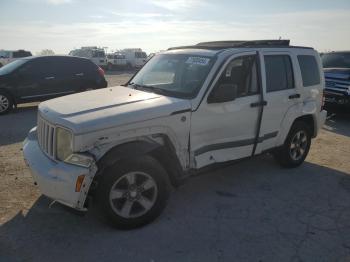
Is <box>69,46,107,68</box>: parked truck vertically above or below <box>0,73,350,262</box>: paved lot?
above

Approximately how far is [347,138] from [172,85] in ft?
18.1

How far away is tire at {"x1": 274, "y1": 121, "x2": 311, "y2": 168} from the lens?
19.4ft

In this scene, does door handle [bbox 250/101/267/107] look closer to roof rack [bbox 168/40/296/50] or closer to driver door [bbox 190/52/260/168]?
driver door [bbox 190/52/260/168]

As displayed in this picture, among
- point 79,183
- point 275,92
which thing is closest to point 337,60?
point 275,92

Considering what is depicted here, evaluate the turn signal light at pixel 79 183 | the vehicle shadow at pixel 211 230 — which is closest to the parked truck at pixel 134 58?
the vehicle shadow at pixel 211 230

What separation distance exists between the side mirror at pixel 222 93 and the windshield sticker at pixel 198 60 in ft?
1.36

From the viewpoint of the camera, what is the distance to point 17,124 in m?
9.27

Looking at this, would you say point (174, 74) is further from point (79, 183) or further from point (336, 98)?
point (336, 98)

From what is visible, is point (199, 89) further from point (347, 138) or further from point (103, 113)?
point (347, 138)

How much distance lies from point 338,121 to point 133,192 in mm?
8407

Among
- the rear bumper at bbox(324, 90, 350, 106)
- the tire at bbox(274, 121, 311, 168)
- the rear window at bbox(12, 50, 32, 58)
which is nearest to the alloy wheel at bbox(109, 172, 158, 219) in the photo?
the tire at bbox(274, 121, 311, 168)

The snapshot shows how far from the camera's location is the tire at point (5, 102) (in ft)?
34.8

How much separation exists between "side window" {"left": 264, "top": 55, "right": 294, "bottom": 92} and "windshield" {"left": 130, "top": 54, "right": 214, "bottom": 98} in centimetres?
109

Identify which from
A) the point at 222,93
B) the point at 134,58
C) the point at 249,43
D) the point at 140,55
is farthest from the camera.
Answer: the point at 140,55
